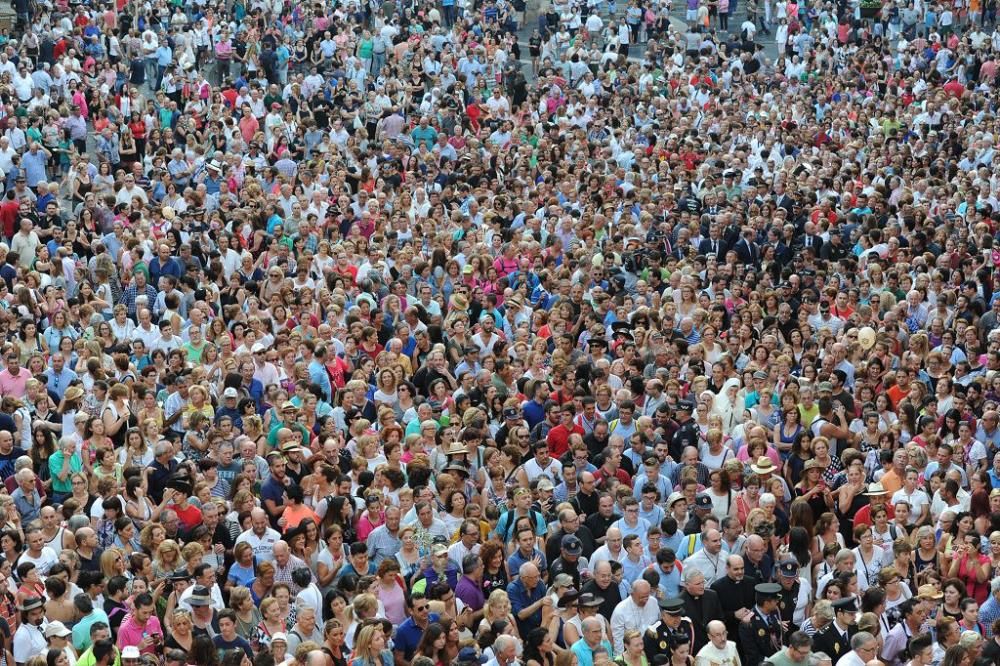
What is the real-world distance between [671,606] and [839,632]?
1.17m

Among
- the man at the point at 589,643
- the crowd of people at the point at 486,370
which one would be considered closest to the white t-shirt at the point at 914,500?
the crowd of people at the point at 486,370

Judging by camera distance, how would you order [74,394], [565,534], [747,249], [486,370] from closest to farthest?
[565,534], [74,394], [486,370], [747,249]

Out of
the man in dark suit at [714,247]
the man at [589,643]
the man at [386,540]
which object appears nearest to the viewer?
the man at [589,643]

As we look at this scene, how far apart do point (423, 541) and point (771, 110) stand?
646 inches

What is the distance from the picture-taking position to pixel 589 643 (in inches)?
448

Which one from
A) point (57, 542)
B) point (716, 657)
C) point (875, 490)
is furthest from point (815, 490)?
point (57, 542)

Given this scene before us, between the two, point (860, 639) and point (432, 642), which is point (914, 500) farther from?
point (432, 642)

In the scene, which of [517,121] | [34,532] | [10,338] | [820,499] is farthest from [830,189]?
[34,532]

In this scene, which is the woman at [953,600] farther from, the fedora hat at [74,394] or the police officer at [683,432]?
the fedora hat at [74,394]

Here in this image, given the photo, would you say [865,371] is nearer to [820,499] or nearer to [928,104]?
[820,499]

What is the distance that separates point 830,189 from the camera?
23.0 metres

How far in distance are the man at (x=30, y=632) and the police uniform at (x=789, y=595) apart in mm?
4950

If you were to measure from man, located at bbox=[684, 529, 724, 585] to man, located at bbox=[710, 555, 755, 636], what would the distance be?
271mm

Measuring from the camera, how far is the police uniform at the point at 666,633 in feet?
37.8
